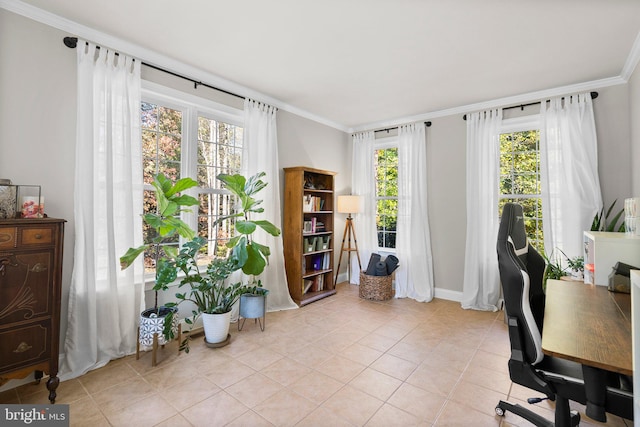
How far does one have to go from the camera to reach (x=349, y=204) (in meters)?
4.65

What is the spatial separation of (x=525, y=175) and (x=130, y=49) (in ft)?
14.8

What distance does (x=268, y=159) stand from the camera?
371cm

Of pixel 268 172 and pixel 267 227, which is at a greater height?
pixel 268 172

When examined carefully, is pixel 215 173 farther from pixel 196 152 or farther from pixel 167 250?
pixel 167 250

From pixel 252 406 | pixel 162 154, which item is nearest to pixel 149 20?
pixel 162 154

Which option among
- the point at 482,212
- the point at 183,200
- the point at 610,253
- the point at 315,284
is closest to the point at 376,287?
the point at 315,284

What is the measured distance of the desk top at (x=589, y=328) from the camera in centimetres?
99

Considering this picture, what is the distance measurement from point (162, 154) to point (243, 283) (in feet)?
5.41

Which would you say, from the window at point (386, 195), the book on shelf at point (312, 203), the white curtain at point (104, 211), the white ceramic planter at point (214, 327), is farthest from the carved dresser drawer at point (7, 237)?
the window at point (386, 195)

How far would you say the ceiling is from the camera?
6.83ft

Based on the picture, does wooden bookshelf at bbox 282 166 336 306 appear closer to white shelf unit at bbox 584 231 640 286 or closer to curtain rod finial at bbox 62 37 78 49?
curtain rod finial at bbox 62 37 78 49

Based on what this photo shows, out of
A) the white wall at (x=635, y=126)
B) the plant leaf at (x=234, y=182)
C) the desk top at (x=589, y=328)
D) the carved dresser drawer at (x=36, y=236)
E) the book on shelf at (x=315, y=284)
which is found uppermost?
the white wall at (x=635, y=126)

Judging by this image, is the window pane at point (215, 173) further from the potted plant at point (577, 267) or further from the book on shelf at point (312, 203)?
the potted plant at point (577, 267)

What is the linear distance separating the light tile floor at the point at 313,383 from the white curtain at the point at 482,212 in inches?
23.8
